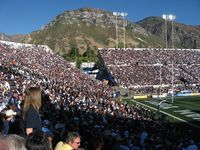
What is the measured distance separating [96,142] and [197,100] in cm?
4467

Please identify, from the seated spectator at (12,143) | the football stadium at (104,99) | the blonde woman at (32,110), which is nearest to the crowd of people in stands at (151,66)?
the football stadium at (104,99)

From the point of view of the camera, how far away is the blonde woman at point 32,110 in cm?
612

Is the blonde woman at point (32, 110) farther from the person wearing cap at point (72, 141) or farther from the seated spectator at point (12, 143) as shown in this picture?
the seated spectator at point (12, 143)

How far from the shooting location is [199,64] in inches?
2798

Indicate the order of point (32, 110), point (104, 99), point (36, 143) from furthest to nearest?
1. point (104, 99)
2. point (32, 110)
3. point (36, 143)

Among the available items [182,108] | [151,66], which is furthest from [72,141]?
[151,66]

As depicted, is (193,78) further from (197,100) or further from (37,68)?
(37,68)

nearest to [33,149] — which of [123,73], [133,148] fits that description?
[133,148]

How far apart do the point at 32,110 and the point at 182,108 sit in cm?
3694

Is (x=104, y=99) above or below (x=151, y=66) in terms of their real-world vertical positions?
below

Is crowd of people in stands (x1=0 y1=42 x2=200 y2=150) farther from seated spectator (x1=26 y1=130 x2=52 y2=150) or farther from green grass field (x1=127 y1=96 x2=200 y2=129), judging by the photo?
green grass field (x1=127 y1=96 x2=200 y2=129)

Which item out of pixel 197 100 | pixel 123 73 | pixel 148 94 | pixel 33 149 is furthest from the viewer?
pixel 123 73

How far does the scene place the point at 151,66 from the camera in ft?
221

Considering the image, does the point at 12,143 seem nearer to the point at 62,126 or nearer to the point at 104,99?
the point at 62,126
